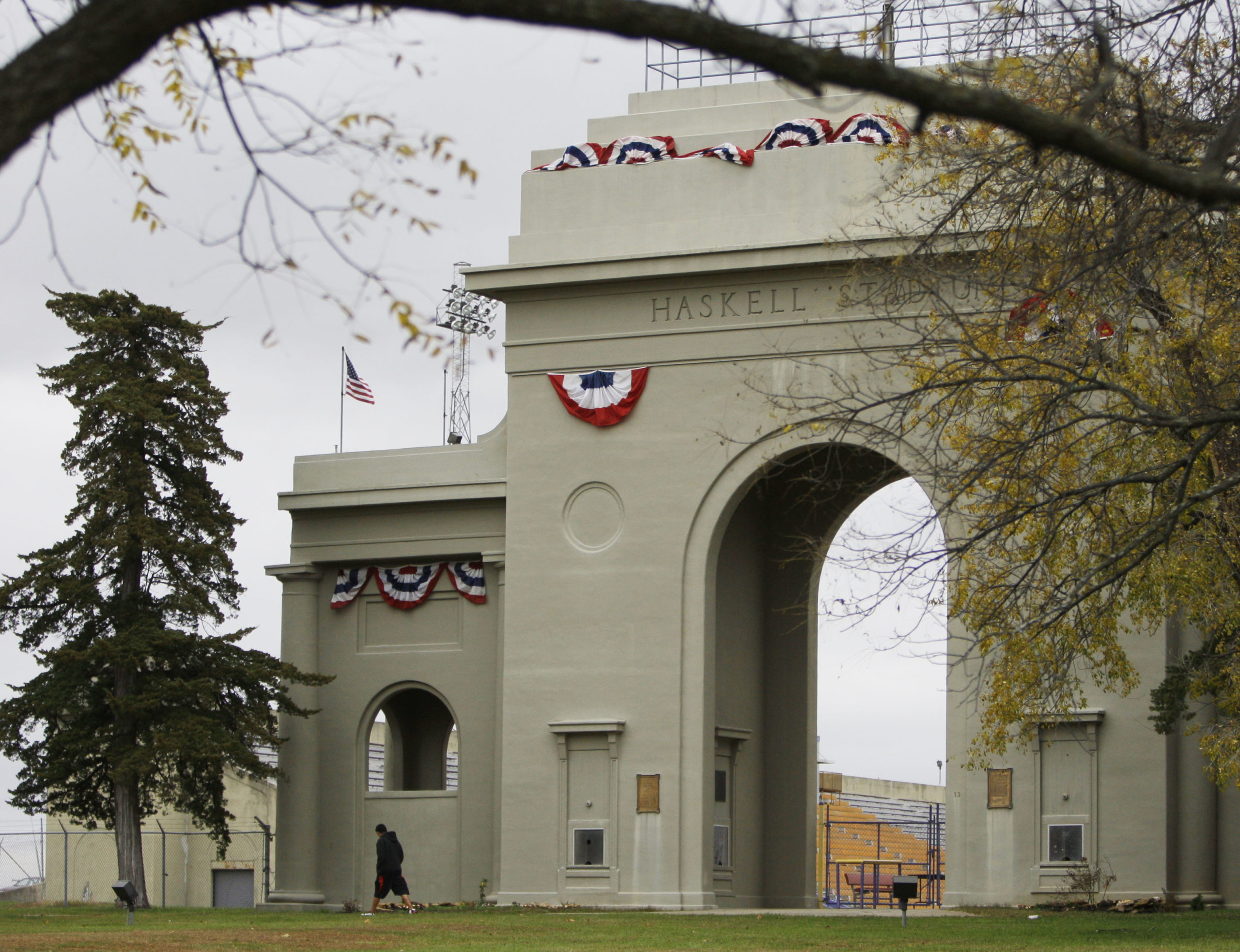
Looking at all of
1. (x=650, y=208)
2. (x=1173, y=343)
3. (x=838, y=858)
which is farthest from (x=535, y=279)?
(x=838, y=858)

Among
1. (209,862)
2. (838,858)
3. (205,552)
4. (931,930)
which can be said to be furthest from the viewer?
(838,858)

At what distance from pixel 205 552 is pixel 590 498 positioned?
19.3 ft

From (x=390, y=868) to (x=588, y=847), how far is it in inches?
130

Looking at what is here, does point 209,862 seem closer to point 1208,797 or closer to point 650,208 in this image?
point 650,208

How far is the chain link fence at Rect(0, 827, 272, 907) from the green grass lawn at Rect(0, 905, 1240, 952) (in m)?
13.5

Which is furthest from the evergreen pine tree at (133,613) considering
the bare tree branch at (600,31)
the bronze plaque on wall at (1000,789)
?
the bare tree branch at (600,31)

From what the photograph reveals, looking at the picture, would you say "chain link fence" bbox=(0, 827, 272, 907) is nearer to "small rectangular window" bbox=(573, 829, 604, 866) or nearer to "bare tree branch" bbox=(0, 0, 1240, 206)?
"small rectangular window" bbox=(573, 829, 604, 866)

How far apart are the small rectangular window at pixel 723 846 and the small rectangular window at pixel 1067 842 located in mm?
5416

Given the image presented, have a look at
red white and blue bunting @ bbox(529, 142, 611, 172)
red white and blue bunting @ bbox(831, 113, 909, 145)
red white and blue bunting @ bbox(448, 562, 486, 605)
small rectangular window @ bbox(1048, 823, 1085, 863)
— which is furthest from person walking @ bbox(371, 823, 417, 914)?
red white and blue bunting @ bbox(831, 113, 909, 145)

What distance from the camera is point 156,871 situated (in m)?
41.0

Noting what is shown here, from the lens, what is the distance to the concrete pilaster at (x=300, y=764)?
102 ft

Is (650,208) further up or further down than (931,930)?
further up

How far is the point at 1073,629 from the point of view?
16750mm

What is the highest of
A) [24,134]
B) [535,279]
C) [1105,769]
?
[535,279]
